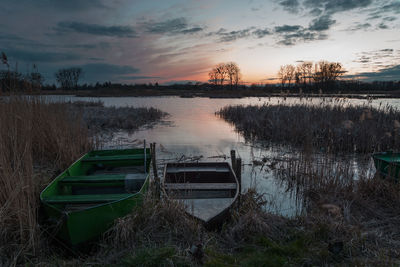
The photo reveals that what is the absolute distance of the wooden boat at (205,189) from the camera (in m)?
4.20

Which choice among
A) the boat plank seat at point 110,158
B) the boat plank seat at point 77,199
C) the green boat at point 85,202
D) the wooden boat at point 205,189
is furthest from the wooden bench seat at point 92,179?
the boat plank seat at point 110,158

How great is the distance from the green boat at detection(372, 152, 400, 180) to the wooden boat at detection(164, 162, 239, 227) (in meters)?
3.43

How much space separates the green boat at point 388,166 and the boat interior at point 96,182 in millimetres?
5361

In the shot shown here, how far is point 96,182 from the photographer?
4793 millimetres

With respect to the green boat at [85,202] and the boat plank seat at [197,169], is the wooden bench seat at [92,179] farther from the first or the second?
the boat plank seat at [197,169]

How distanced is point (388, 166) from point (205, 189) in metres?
4.16

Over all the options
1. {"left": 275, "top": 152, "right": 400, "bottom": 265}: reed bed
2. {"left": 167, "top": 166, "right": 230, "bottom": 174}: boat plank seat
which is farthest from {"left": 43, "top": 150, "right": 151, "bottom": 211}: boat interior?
{"left": 275, "top": 152, "right": 400, "bottom": 265}: reed bed

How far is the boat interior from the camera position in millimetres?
3872

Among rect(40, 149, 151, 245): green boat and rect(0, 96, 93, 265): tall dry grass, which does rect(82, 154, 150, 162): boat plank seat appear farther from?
rect(0, 96, 93, 265): tall dry grass

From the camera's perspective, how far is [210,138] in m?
13.5

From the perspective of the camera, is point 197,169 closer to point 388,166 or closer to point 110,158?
point 110,158

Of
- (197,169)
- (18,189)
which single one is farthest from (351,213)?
(18,189)

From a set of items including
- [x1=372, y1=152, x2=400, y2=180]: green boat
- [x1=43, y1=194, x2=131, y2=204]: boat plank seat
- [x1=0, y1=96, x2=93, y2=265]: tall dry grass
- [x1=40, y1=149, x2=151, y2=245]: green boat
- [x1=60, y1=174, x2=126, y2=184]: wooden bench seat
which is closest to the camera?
[x1=0, y1=96, x2=93, y2=265]: tall dry grass

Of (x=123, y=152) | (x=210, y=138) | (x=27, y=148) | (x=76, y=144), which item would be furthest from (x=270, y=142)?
(x=27, y=148)
